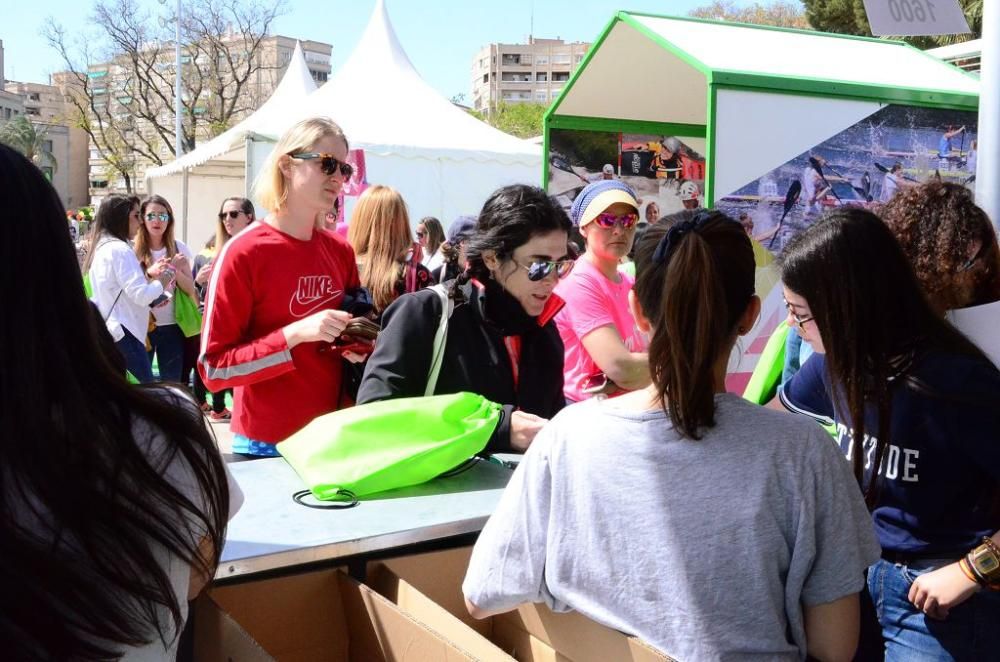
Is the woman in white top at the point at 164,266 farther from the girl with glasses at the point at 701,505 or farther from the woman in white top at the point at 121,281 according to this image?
the girl with glasses at the point at 701,505

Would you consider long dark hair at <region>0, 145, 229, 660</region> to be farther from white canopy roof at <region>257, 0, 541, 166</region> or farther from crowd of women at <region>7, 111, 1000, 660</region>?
white canopy roof at <region>257, 0, 541, 166</region>

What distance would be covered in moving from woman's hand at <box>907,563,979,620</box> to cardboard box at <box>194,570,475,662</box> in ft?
3.04

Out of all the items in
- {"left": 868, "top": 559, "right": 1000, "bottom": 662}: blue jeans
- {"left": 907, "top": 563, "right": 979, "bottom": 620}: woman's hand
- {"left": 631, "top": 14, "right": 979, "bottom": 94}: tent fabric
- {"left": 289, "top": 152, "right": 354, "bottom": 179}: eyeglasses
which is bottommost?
{"left": 868, "top": 559, "right": 1000, "bottom": 662}: blue jeans

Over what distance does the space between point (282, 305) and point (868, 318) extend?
163 centimetres

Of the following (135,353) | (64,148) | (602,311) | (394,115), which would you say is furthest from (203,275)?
(64,148)

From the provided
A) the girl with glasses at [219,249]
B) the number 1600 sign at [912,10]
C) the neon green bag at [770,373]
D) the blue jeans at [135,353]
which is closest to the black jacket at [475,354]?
the neon green bag at [770,373]

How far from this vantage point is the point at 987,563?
1.56 metres

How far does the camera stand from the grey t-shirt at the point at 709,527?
1.31m

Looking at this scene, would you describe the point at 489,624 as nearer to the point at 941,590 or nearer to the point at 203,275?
the point at 941,590

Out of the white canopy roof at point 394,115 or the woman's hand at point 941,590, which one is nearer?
the woman's hand at point 941,590

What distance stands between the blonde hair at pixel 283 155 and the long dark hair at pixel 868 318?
1.56 metres

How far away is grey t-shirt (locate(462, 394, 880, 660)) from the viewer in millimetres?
1310

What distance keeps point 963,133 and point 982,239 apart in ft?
8.62

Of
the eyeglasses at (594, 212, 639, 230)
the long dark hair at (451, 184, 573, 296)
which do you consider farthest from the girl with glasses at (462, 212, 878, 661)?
the eyeglasses at (594, 212, 639, 230)
